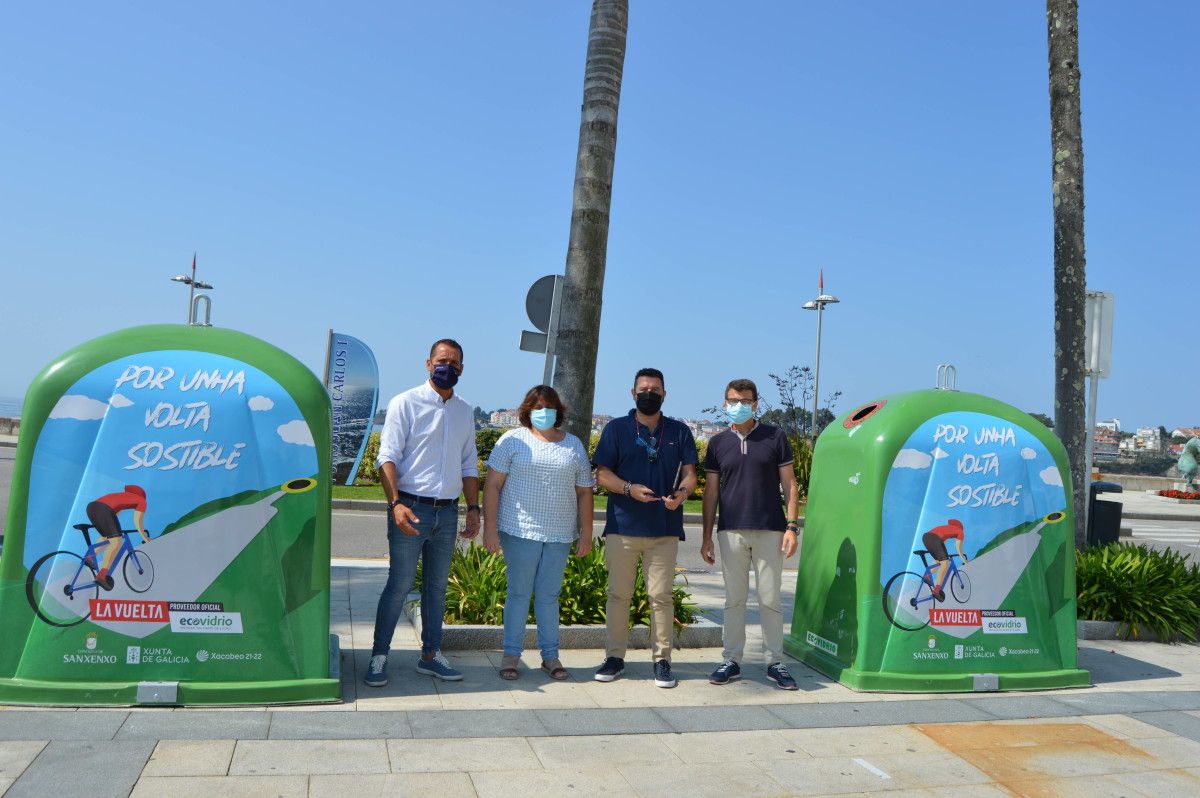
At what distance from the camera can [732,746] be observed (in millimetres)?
4828

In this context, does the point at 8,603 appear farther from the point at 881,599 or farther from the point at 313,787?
the point at 881,599

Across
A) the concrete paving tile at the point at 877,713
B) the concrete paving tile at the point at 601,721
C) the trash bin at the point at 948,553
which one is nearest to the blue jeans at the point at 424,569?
the concrete paving tile at the point at 601,721

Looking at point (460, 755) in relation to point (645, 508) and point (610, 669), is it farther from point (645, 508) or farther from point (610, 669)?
point (645, 508)

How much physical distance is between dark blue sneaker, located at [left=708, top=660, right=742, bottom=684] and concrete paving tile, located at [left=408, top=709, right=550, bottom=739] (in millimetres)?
1307

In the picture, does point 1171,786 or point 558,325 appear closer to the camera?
point 1171,786

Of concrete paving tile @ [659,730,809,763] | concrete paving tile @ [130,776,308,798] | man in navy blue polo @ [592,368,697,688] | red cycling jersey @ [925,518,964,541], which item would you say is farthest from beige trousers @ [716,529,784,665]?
concrete paving tile @ [130,776,308,798]

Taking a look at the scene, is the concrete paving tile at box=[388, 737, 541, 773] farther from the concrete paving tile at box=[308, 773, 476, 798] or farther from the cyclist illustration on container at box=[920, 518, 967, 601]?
the cyclist illustration on container at box=[920, 518, 967, 601]

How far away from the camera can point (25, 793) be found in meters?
3.73

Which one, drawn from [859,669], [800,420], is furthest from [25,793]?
[800,420]

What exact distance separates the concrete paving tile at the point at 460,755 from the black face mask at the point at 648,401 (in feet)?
6.90

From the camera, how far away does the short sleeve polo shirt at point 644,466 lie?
19.5ft

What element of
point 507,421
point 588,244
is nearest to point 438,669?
point 588,244

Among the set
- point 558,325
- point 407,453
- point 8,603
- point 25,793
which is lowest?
point 25,793

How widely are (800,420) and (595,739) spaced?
29958 mm
